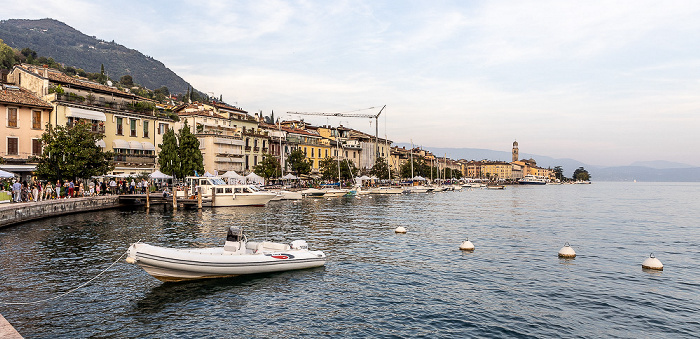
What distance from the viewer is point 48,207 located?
3616 cm

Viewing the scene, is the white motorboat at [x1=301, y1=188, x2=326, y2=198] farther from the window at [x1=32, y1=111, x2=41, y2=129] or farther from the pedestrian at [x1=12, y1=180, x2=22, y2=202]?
the pedestrian at [x1=12, y1=180, x2=22, y2=202]

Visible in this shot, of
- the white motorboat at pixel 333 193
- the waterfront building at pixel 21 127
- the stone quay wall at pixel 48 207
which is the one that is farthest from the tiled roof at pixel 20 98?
the white motorboat at pixel 333 193

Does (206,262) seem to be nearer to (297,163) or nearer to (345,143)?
(297,163)

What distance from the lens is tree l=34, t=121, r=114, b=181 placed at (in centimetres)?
4219

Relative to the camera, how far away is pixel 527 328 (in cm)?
1322

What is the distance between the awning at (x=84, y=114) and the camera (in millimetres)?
52938

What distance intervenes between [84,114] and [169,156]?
37.2 feet

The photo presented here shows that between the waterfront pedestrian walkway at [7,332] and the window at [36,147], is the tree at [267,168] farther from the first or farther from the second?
the waterfront pedestrian walkway at [7,332]

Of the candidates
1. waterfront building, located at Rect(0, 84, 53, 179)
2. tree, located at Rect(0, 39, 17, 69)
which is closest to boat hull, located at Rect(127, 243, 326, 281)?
waterfront building, located at Rect(0, 84, 53, 179)

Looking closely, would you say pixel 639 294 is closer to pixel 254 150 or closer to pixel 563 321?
pixel 563 321

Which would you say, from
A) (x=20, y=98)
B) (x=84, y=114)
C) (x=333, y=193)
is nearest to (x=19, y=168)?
(x=20, y=98)

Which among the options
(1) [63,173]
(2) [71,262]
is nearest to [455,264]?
(2) [71,262]

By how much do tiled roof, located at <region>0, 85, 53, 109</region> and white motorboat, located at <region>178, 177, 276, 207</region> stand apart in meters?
18.4

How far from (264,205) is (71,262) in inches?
1316
